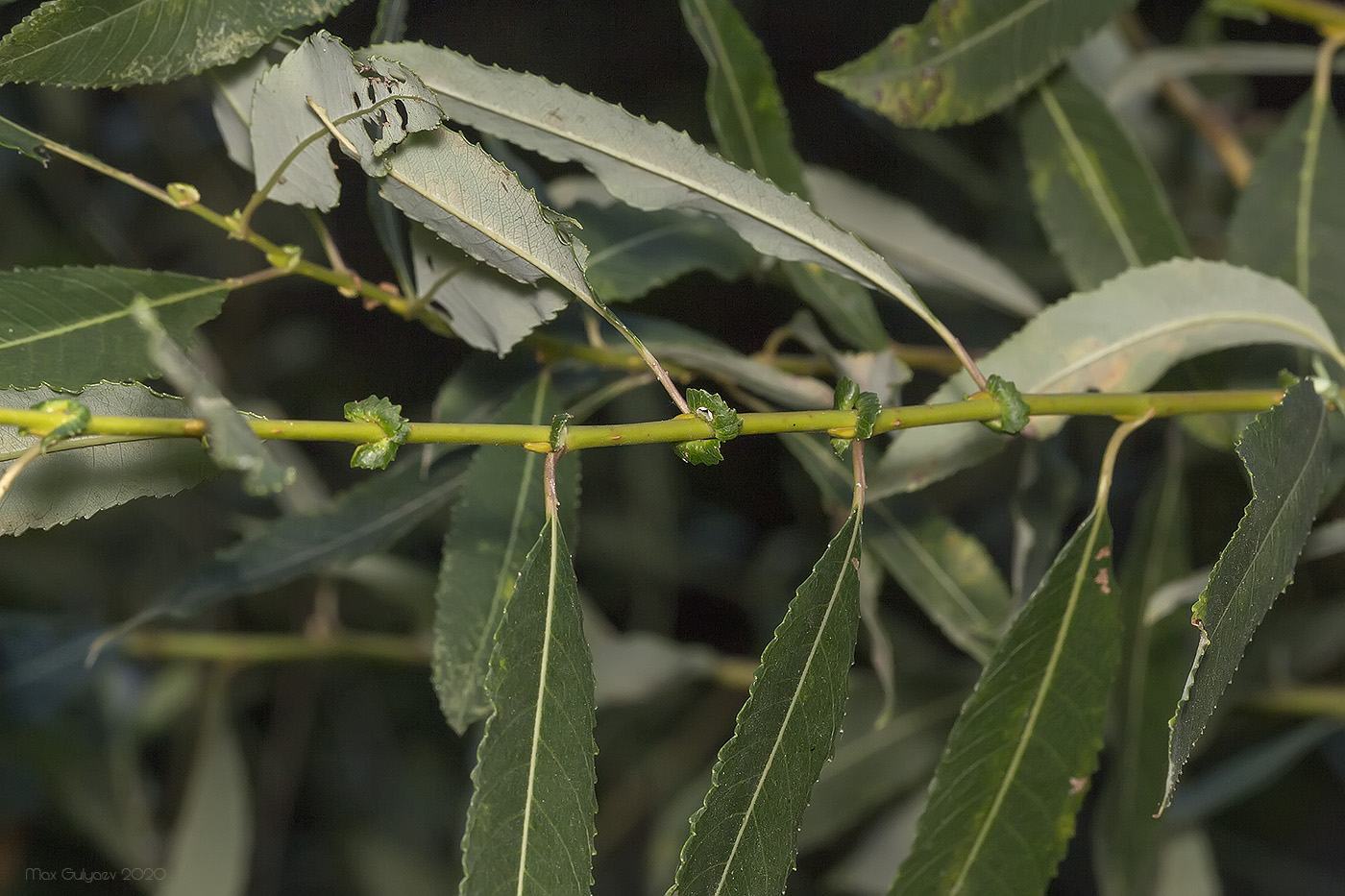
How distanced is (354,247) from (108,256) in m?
0.26

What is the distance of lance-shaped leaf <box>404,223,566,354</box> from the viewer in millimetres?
544

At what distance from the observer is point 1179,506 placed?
88 centimetres

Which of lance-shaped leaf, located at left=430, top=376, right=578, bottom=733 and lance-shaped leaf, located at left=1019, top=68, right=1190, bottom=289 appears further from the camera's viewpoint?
lance-shaped leaf, located at left=1019, top=68, right=1190, bottom=289

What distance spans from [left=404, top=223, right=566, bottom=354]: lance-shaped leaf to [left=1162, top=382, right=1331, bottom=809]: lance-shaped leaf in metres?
0.32

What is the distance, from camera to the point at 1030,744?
591 millimetres

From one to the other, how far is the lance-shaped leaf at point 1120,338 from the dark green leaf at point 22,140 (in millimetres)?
463

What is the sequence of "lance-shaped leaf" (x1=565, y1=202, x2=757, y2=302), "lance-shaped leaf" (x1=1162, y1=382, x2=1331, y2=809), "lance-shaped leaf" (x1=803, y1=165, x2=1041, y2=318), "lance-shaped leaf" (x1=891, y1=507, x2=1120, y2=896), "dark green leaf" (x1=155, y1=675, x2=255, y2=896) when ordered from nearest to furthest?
"lance-shaped leaf" (x1=1162, y1=382, x2=1331, y2=809) → "lance-shaped leaf" (x1=891, y1=507, x2=1120, y2=896) → "lance-shaped leaf" (x1=565, y1=202, x2=757, y2=302) → "lance-shaped leaf" (x1=803, y1=165, x2=1041, y2=318) → "dark green leaf" (x1=155, y1=675, x2=255, y2=896)

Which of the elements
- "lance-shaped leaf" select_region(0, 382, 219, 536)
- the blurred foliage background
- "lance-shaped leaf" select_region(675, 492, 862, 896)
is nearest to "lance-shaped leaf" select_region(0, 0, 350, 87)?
"lance-shaped leaf" select_region(0, 382, 219, 536)

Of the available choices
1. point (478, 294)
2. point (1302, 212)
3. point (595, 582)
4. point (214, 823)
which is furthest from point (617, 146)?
point (595, 582)

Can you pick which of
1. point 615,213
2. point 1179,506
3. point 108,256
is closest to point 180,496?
point 108,256

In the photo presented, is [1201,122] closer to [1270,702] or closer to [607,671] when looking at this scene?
[1270,702]

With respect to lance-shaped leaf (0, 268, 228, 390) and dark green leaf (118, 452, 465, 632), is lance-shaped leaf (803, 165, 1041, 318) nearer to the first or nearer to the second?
dark green leaf (118, 452, 465, 632)

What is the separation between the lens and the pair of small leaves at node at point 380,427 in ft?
1.48

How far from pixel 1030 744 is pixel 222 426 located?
450 millimetres
